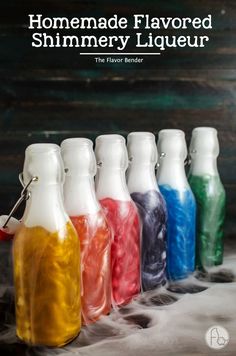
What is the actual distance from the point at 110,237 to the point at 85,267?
0.06m

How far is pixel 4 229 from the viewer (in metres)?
0.77

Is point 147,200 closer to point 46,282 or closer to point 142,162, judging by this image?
point 142,162

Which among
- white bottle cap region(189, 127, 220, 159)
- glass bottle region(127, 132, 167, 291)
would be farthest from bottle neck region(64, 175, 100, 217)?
white bottle cap region(189, 127, 220, 159)

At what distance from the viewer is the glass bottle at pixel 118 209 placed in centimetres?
82

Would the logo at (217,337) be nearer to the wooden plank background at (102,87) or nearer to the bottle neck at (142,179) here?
the bottle neck at (142,179)

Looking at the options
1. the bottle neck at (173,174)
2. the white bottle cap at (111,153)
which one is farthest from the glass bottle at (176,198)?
the white bottle cap at (111,153)

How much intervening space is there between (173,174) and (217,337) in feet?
0.85

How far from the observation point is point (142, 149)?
2.82ft

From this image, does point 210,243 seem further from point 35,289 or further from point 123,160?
point 35,289

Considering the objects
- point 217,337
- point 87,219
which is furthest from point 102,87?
point 217,337

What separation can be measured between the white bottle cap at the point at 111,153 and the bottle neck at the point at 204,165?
163mm

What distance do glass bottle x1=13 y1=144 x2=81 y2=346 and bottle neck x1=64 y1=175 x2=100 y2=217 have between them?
5 cm

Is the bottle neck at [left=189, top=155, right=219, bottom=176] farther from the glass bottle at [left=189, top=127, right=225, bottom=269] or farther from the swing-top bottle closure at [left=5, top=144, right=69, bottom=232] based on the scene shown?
the swing-top bottle closure at [left=5, top=144, right=69, bottom=232]

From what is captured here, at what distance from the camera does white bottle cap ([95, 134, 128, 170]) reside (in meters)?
0.82
